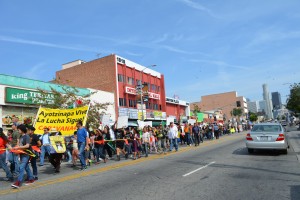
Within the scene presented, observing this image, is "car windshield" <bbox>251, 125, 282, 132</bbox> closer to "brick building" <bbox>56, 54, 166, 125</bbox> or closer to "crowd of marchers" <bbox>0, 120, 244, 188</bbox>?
"crowd of marchers" <bbox>0, 120, 244, 188</bbox>

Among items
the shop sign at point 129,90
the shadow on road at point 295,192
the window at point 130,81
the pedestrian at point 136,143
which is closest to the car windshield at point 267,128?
the pedestrian at point 136,143

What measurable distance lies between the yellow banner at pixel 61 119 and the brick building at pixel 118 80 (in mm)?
27195

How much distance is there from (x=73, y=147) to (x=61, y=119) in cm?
147

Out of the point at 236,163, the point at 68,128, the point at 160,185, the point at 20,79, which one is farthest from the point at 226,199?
the point at 20,79

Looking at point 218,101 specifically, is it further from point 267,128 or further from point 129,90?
point 267,128

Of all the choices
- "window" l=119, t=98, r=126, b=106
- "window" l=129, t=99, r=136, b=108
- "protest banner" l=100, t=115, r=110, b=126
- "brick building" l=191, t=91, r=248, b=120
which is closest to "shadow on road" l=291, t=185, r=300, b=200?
"protest banner" l=100, t=115, r=110, b=126

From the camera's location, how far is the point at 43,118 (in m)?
12.7

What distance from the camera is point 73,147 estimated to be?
13547 millimetres

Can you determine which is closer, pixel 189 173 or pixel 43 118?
pixel 189 173

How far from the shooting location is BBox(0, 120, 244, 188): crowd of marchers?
8.96m

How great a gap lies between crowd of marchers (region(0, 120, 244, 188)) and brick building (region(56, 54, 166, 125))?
19.4 metres

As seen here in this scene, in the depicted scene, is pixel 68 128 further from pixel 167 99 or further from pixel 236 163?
pixel 167 99

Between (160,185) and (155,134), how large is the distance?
11.8m

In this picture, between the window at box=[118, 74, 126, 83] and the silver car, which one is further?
the window at box=[118, 74, 126, 83]
